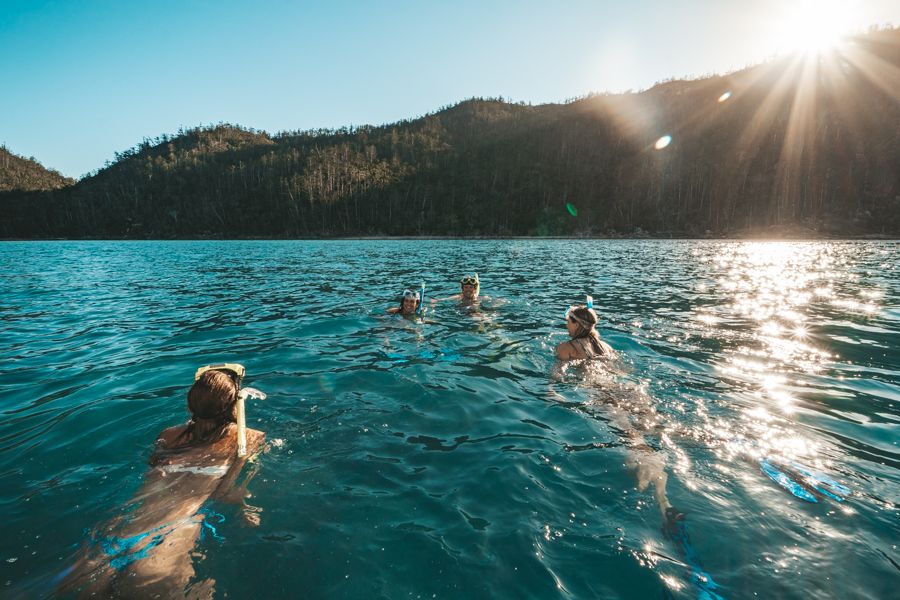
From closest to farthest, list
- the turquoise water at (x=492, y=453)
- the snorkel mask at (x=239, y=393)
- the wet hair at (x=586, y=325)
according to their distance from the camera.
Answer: the turquoise water at (x=492, y=453), the snorkel mask at (x=239, y=393), the wet hair at (x=586, y=325)

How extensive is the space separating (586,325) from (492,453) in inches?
135

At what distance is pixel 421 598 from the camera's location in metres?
2.92

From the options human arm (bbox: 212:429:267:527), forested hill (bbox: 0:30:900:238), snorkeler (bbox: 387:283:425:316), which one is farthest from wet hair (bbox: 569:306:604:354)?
forested hill (bbox: 0:30:900:238)

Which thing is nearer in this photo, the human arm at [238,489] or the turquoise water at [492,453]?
the turquoise water at [492,453]

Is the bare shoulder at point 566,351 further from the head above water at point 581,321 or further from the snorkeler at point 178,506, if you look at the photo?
the snorkeler at point 178,506

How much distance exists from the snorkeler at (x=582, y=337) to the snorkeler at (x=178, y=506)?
17.5 feet

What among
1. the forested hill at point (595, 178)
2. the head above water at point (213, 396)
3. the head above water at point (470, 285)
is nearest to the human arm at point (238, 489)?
the head above water at point (213, 396)

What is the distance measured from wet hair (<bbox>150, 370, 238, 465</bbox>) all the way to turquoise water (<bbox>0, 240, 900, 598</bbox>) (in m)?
0.64

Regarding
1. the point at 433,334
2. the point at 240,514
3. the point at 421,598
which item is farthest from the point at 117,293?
the point at 421,598

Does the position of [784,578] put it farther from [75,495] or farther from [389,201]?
[389,201]

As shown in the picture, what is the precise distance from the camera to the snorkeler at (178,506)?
290cm

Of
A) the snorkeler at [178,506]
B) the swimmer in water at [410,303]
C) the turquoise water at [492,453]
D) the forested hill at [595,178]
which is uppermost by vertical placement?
the forested hill at [595,178]

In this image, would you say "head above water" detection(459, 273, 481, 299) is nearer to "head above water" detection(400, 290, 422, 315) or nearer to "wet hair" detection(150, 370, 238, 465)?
"head above water" detection(400, 290, 422, 315)

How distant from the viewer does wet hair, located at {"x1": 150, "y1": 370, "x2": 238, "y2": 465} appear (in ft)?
13.5
